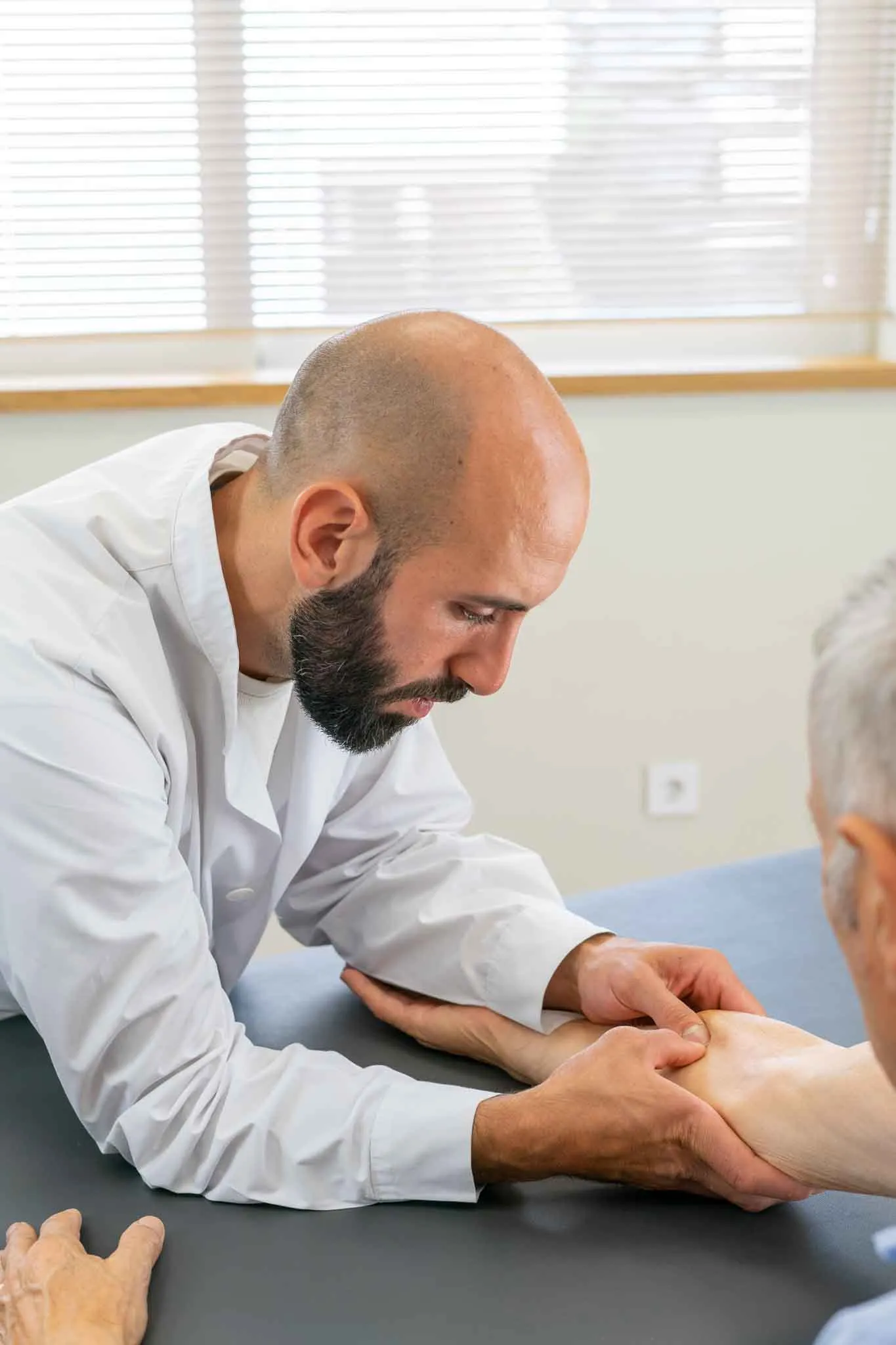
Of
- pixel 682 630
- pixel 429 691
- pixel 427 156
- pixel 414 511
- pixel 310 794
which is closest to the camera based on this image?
pixel 414 511

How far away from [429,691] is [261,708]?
0.20m

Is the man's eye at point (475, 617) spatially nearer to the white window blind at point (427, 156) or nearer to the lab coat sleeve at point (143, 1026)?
the lab coat sleeve at point (143, 1026)

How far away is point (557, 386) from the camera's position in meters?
2.80

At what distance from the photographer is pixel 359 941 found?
164 centimetres

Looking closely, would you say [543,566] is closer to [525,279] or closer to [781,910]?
[781,910]

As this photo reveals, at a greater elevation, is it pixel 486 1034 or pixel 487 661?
pixel 487 661

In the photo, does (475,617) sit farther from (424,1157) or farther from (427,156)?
(427,156)

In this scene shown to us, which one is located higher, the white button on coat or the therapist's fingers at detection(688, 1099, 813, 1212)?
the white button on coat

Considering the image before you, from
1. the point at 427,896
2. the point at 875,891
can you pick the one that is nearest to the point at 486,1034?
the point at 427,896

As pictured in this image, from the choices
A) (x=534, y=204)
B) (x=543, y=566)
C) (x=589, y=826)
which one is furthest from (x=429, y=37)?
(x=543, y=566)

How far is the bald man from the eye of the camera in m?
1.23

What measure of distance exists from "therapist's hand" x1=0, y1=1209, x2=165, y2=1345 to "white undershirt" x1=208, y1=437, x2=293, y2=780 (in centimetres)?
56

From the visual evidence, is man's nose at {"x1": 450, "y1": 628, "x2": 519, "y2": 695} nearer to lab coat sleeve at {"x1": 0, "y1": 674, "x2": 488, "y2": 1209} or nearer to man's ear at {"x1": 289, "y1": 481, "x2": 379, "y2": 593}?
man's ear at {"x1": 289, "y1": 481, "x2": 379, "y2": 593}

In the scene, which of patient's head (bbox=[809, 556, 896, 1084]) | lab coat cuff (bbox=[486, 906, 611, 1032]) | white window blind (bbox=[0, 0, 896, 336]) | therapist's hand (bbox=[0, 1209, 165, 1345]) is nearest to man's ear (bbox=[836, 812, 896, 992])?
patient's head (bbox=[809, 556, 896, 1084])
